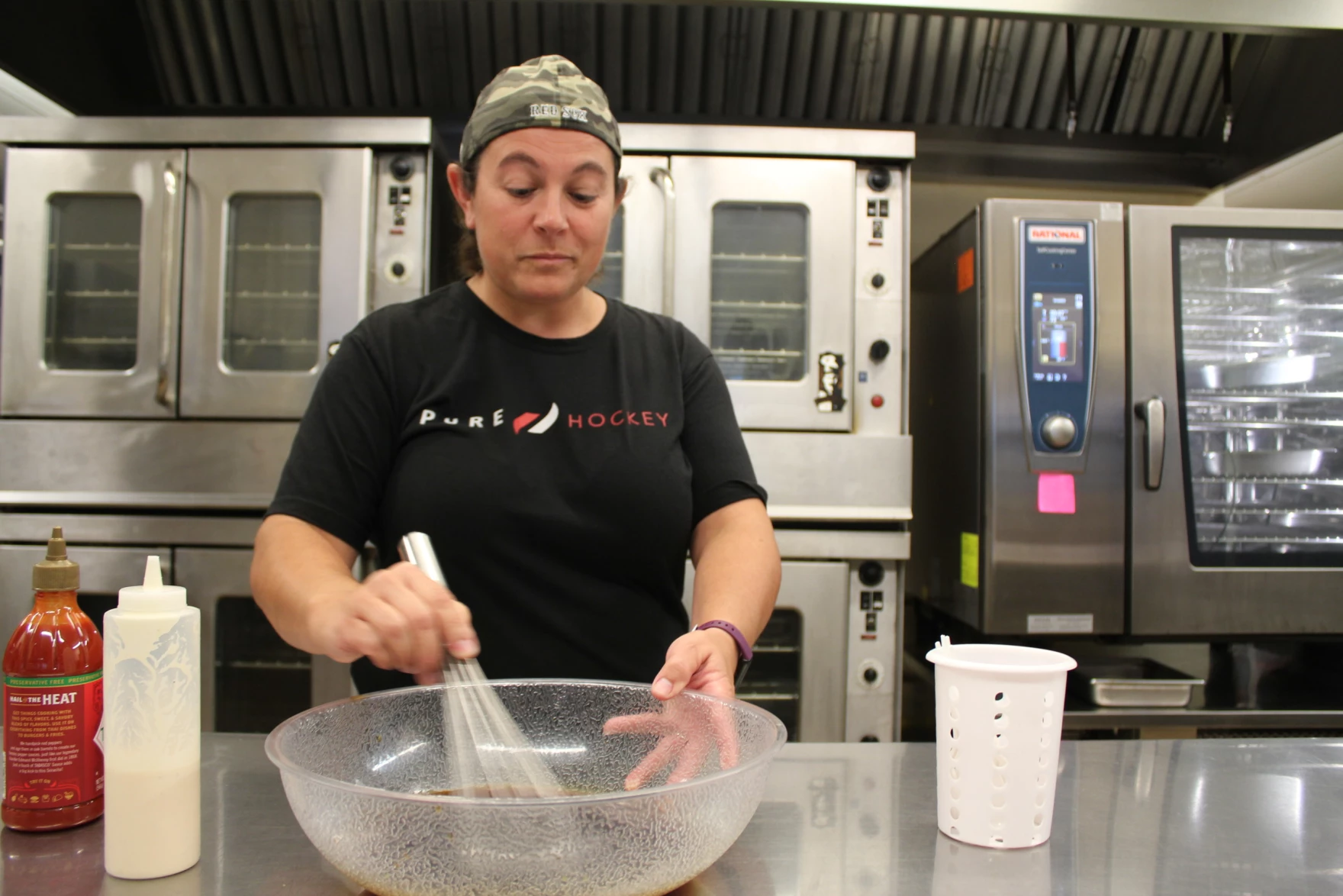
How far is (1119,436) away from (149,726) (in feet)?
6.65

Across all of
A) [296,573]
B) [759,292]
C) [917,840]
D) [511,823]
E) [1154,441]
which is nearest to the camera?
[511,823]

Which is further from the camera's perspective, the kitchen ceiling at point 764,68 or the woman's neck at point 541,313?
the kitchen ceiling at point 764,68

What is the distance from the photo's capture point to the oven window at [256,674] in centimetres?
211

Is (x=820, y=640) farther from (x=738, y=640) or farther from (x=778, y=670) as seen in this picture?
(x=738, y=640)

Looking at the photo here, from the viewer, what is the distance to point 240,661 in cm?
214

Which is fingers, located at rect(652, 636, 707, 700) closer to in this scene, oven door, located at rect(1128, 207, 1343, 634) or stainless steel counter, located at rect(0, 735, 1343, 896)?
stainless steel counter, located at rect(0, 735, 1343, 896)

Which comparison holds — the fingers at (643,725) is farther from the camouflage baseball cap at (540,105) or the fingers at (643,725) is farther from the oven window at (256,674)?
the oven window at (256,674)

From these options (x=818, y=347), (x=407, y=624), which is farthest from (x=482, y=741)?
(x=818, y=347)

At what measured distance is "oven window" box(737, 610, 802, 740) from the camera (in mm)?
2135

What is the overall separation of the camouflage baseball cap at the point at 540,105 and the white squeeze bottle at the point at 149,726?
0.69 m

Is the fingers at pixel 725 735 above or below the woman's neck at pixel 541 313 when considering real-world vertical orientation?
below

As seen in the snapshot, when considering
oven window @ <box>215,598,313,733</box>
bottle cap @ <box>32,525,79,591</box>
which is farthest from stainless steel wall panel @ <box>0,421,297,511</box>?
bottle cap @ <box>32,525,79,591</box>

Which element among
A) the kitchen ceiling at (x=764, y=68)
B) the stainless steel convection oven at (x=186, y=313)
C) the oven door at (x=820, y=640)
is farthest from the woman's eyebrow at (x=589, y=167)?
the kitchen ceiling at (x=764, y=68)

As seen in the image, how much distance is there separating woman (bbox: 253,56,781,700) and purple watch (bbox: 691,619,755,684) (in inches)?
3.0
